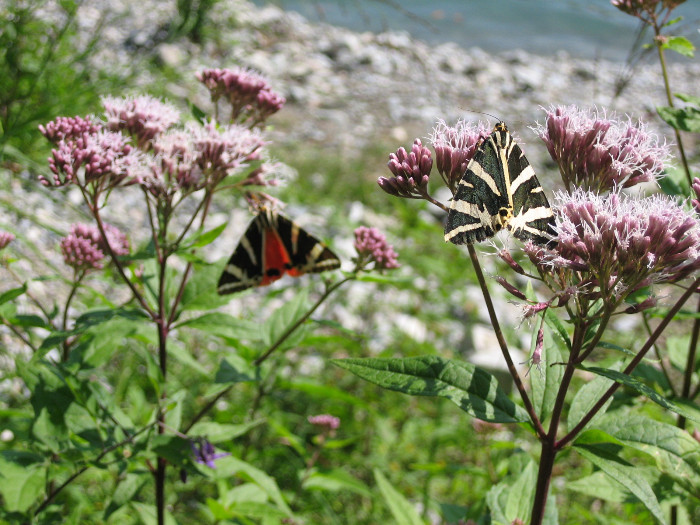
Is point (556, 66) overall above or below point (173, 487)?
above

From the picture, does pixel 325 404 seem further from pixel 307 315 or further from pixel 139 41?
pixel 139 41

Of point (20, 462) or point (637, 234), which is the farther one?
point (20, 462)

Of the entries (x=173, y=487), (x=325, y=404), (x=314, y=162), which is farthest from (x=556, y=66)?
(x=173, y=487)

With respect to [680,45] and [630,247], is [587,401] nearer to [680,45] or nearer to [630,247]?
[630,247]

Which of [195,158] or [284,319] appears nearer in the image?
[195,158]

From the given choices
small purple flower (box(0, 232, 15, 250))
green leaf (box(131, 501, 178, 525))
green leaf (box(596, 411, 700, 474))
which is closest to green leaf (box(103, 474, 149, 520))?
green leaf (box(131, 501, 178, 525))

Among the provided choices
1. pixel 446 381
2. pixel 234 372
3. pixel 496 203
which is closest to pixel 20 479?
pixel 234 372
